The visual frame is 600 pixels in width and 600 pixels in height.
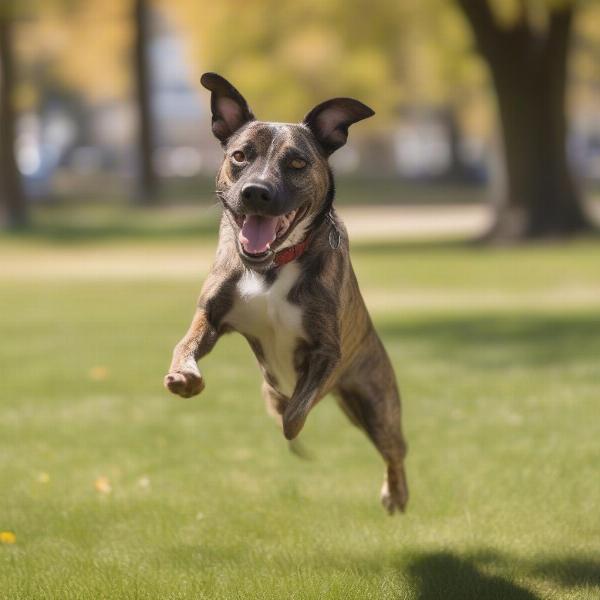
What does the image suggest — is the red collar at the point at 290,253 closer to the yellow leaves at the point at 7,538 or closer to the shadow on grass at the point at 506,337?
the yellow leaves at the point at 7,538

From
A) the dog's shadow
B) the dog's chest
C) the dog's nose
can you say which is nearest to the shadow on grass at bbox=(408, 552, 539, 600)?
the dog's shadow

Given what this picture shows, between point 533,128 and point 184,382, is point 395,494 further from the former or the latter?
point 533,128

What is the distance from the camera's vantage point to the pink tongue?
5652 millimetres

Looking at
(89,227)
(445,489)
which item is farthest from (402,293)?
(89,227)

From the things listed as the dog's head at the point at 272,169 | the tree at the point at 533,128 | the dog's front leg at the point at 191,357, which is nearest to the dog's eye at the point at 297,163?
the dog's head at the point at 272,169

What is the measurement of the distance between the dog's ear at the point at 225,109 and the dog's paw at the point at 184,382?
112cm

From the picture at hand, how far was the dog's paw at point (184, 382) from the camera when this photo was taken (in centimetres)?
549

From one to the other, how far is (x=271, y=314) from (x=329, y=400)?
555 centimetres

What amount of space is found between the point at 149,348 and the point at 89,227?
21.7m

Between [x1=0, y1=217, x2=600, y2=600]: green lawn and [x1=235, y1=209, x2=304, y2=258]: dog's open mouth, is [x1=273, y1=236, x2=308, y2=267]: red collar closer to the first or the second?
[x1=235, y1=209, x2=304, y2=258]: dog's open mouth

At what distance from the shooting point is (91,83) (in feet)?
202

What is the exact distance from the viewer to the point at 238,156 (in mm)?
5812

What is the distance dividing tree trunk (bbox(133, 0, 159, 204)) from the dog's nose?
123ft

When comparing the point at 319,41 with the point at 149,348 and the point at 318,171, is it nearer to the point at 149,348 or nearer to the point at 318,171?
the point at 149,348
